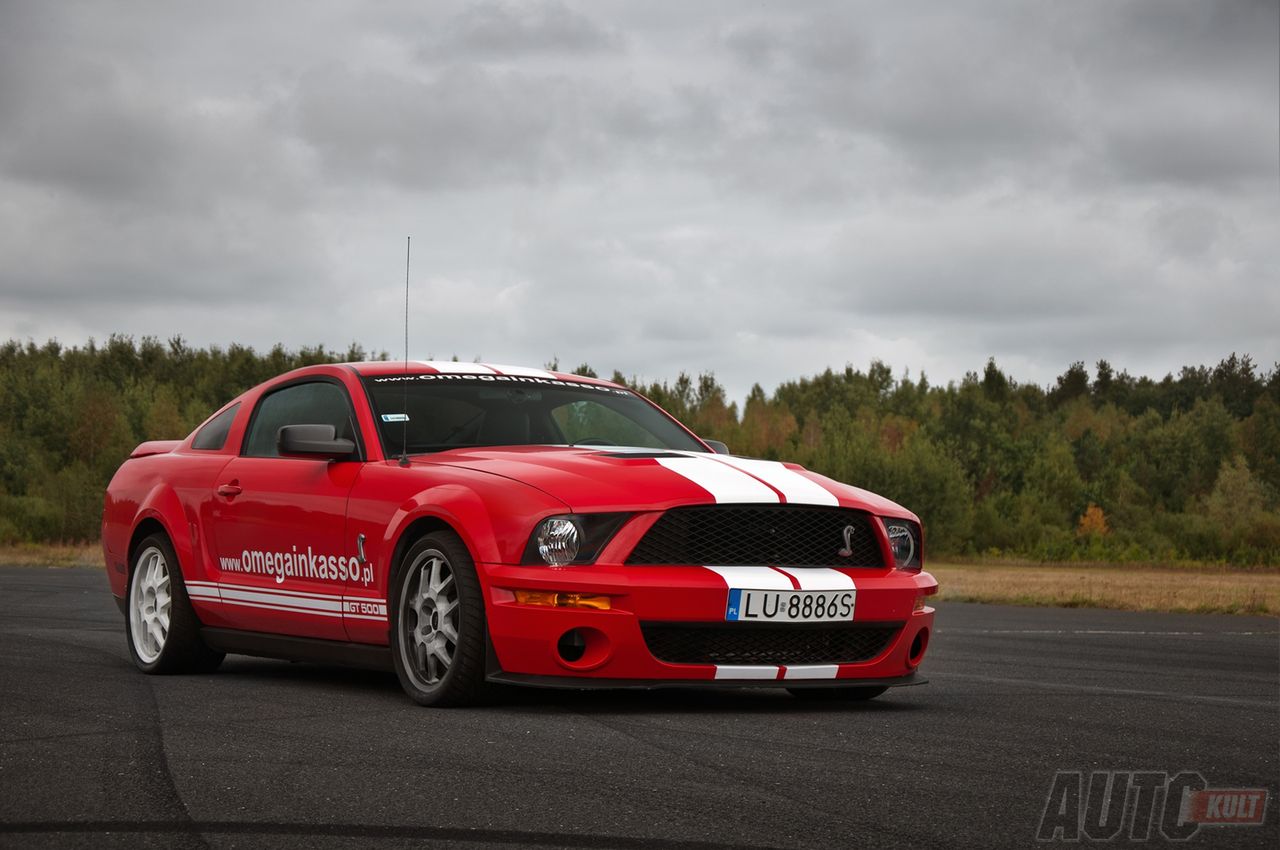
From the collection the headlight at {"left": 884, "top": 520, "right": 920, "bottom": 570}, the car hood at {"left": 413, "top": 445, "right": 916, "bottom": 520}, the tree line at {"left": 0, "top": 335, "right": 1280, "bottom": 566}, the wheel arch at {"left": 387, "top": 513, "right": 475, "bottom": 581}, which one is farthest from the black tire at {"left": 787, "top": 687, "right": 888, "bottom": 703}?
the tree line at {"left": 0, "top": 335, "right": 1280, "bottom": 566}

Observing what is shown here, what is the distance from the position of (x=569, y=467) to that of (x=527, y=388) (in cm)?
136

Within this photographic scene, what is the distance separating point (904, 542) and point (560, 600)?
5.78 ft

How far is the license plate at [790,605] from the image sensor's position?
624 cm

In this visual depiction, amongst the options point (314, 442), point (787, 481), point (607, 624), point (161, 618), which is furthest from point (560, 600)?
point (161, 618)

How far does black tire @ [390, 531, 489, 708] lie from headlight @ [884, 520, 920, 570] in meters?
1.90

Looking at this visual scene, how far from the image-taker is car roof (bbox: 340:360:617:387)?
775cm

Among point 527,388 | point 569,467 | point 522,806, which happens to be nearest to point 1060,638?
point 527,388

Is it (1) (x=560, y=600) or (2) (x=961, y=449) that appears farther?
(2) (x=961, y=449)

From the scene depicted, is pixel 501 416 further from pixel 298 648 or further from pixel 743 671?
pixel 743 671

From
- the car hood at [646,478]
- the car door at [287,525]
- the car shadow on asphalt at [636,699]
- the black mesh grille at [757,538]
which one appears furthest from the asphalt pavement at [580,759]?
the car hood at [646,478]

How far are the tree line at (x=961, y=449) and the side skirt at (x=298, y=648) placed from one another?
61.4m

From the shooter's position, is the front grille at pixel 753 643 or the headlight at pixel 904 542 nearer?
the front grille at pixel 753 643

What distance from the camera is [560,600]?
241 inches

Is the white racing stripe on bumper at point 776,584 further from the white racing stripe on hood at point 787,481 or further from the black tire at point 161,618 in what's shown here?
the black tire at point 161,618
